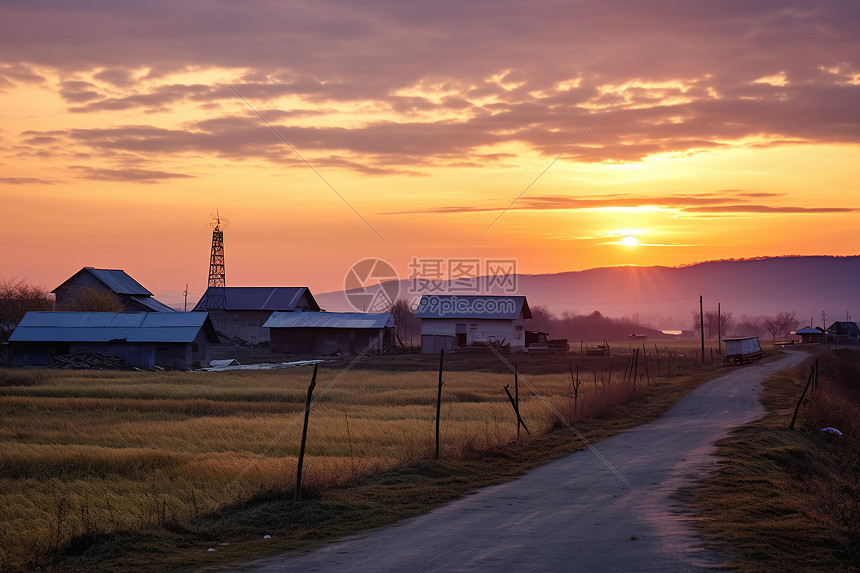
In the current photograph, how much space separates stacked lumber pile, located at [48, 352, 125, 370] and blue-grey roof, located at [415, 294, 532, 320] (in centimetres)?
2968

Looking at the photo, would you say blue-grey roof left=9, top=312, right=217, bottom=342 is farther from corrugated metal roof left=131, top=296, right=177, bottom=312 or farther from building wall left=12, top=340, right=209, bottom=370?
corrugated metal roof left=131, top=296, right=177, bottom=312

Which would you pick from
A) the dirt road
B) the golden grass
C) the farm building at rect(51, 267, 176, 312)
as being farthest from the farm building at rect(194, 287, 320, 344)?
the dirt road

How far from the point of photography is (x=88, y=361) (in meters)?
57.4

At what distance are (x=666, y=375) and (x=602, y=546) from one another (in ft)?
153

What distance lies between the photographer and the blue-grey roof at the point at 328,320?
75062 millimetres

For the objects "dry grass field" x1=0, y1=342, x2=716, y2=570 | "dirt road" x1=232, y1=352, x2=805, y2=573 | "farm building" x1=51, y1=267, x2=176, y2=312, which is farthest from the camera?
"farm building" x1=51, y1=267, x2=176, y2=312

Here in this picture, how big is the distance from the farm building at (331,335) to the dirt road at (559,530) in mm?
56069

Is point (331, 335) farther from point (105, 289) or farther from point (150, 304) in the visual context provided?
point (105, 289)

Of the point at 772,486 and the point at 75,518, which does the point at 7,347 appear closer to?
the point at 75,518

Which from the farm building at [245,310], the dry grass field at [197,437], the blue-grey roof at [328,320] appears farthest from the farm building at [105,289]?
the dry grass field at [197,437]

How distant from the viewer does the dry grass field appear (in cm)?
1352

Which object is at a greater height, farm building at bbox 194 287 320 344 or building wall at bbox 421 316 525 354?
farm building at bbox 194 287 320 344

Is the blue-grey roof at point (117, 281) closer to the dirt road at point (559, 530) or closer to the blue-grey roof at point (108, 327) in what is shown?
the blue-grey roof at point (108, 327)

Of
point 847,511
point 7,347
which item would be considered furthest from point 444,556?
point 7,347
